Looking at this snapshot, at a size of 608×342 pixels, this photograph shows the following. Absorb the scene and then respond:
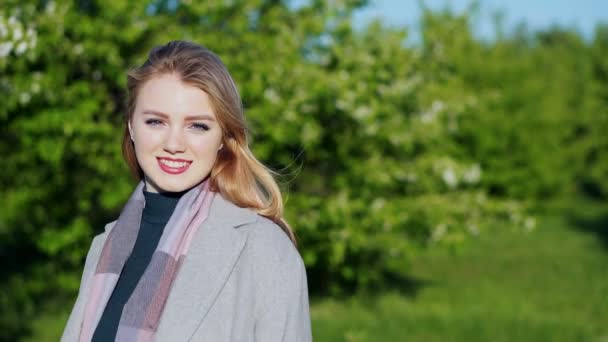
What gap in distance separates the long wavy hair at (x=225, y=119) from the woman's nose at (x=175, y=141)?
4.6 inches

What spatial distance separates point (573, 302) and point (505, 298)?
903 mm

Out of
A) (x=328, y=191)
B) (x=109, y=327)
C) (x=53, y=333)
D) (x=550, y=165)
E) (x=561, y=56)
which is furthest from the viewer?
(x=561, y=56)

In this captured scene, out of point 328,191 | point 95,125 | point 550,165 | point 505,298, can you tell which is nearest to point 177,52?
point 95,125

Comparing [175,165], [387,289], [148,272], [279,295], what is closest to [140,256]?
[148,272]

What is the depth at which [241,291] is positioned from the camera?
89.4 inches

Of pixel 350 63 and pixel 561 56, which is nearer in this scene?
pixel 350 63

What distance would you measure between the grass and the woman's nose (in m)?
5.71

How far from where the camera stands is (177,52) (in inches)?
97.2

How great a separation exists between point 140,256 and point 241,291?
444 mm

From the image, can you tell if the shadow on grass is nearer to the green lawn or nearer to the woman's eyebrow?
the green lawn

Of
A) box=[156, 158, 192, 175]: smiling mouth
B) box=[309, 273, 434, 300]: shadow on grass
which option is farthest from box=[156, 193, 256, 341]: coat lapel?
box=[309, 273, 434, 300]: shadow on grass

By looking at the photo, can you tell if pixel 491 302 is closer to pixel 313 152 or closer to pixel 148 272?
pixel 313 152

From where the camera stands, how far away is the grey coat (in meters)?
2.24

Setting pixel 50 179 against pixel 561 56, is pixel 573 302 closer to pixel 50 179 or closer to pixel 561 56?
pixel 50 179
